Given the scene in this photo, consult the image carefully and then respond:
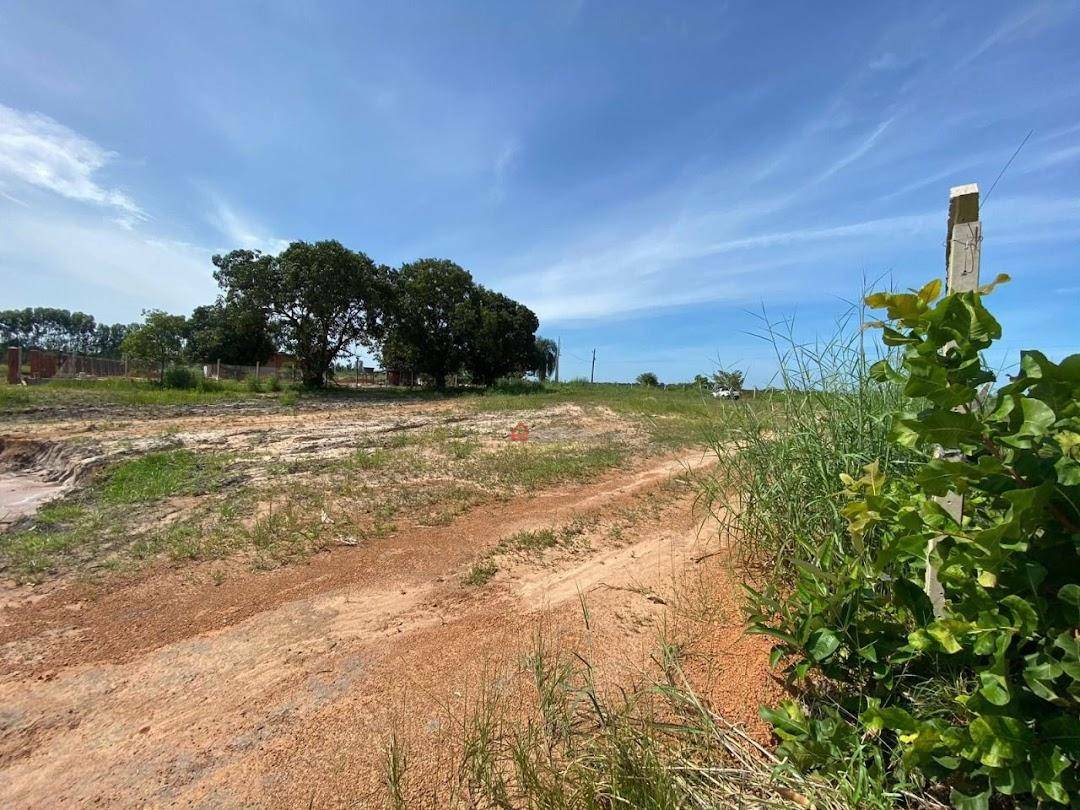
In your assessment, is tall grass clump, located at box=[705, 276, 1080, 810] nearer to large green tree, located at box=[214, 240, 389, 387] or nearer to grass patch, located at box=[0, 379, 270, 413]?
grass patch, located at box=[0, 379, 270, 413]

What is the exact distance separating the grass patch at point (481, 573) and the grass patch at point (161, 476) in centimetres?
391

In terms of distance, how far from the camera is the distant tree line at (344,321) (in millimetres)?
23609

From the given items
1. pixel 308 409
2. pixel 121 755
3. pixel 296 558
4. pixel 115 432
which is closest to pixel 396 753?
pixel 121 755

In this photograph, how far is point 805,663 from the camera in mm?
1584

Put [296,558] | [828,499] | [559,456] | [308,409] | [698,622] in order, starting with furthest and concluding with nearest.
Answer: [308,409], [559,456], [296,558], [698,622], [828,499]

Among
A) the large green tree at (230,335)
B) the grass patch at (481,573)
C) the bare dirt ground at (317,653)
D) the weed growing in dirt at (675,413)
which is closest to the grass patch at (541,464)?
the weed growing in dirt at (675,413)

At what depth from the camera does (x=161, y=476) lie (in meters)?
6.16

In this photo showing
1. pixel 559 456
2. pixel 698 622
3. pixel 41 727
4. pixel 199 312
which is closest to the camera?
pixel 41 727

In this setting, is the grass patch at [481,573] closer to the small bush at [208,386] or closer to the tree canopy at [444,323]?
the small bush at [208,386]

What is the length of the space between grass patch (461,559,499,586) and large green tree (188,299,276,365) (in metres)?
24.0

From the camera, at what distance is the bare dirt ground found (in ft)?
5.74

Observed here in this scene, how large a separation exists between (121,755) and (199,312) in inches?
1710

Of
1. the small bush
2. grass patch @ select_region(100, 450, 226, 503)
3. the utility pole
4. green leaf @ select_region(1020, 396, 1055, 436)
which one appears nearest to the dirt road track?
green leaf @ select_region(1020, 396, 1055, 436)

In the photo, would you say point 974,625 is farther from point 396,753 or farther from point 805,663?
point 396,753
